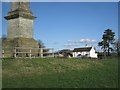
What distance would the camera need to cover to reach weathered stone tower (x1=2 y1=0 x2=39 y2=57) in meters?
29.4

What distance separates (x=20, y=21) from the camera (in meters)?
30.1

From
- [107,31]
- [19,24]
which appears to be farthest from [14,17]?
[107,31]

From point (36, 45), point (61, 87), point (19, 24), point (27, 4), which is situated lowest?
point (61, 87)

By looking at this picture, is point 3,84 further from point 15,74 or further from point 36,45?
point 36,45

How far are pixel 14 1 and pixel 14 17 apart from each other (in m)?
2.14

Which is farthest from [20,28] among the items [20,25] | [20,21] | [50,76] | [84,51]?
[84,51]

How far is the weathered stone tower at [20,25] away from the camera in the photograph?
96.6 ft

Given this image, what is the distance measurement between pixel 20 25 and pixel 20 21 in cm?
55

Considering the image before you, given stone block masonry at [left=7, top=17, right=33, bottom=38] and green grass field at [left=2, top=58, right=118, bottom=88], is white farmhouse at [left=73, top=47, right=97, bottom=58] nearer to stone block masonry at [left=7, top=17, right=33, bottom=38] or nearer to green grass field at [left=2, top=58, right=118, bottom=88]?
stone block masonry at [left=7, top=17, right=33, bottom=38]

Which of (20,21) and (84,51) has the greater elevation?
(20,21)

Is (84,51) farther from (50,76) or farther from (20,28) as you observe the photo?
(50,76)

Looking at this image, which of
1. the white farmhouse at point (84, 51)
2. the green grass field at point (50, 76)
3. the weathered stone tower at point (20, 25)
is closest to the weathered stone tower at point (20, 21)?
the weathered stone tower at point (20, 25)

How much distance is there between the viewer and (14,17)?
3047 cm

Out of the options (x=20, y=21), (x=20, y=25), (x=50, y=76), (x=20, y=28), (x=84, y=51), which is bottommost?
(x=50, y=76)
